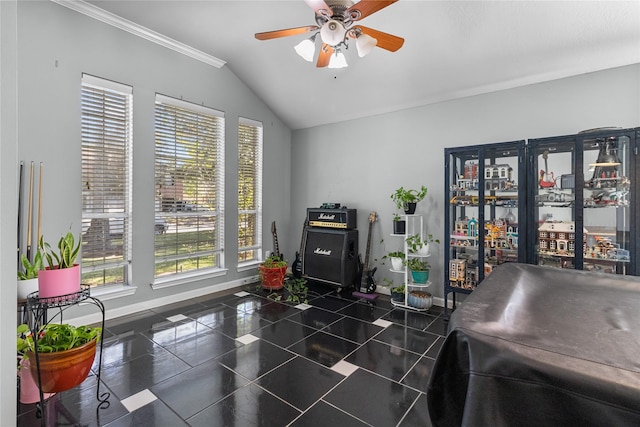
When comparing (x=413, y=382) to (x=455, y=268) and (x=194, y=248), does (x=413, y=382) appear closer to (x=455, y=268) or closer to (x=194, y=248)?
(x=455, y=268)

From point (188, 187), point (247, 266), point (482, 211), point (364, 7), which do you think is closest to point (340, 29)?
point (364, 7)

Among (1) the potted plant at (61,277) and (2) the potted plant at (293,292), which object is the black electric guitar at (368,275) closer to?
(2) the potted plant at (293,292)

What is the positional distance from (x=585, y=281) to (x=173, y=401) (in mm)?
2552

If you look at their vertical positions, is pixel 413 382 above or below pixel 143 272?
below

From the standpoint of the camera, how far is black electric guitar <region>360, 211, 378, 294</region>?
397cm

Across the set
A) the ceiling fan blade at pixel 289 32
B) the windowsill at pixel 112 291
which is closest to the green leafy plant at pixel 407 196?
the ceiling fan blade at pixel 289 32

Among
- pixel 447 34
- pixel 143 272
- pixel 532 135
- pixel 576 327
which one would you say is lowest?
pixel 143 272

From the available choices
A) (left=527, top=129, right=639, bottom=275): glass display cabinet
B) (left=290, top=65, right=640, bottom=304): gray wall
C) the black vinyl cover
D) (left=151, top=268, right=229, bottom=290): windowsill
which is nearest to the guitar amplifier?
(left=290, top=65, right=640, bottom=304): gray wall

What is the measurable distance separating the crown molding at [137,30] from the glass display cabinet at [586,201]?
3.81 metres

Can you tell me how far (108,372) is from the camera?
7.07 feet

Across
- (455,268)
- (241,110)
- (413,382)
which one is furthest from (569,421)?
(241,110)

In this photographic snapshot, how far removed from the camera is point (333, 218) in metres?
4.32

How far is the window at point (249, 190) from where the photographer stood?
4.46 metres

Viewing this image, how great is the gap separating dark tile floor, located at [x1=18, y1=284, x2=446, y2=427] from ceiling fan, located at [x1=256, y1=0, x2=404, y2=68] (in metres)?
2.28
